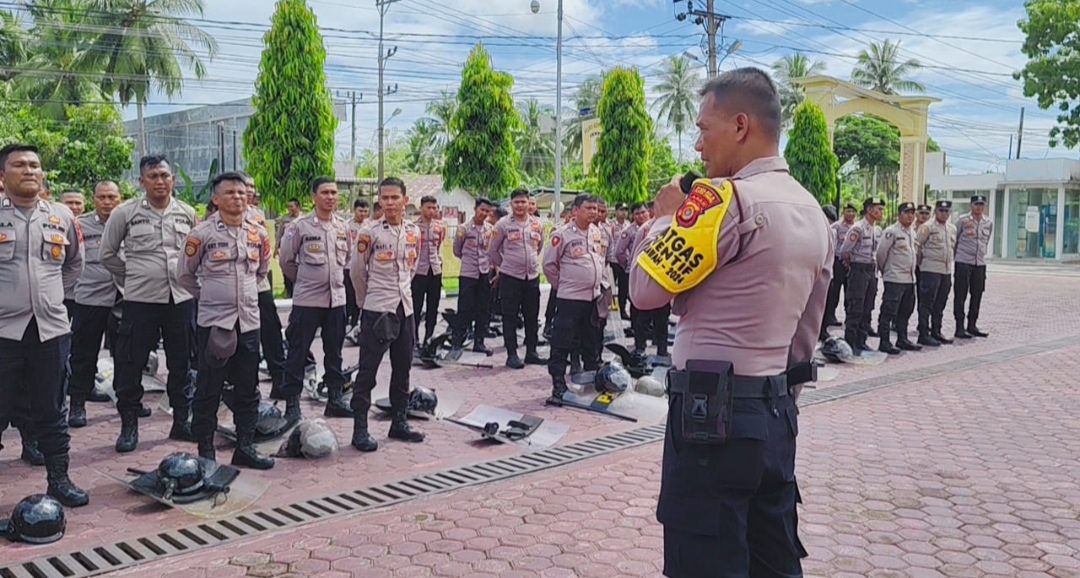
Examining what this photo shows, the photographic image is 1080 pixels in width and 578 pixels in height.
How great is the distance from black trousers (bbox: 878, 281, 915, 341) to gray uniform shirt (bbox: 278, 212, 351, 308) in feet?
23.0

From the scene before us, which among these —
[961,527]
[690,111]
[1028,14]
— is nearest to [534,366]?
[961,527]

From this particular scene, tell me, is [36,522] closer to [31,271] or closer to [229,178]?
[31,271]

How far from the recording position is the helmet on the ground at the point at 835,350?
10.0m

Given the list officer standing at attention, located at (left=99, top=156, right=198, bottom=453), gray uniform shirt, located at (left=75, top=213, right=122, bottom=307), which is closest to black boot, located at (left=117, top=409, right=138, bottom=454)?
officer standing at attention, located at (left=99, top=156, right=198, bottom=453)

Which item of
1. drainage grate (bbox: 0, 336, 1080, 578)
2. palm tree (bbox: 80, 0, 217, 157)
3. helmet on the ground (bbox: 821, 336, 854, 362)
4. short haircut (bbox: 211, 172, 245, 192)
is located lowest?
drainage grate (bbox: 0, 336, 1080, 578)

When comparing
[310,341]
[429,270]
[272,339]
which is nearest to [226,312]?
[310,341]

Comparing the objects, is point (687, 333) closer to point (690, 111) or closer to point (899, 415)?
point (899, 415)

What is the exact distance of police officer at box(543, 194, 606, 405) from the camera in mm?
7840

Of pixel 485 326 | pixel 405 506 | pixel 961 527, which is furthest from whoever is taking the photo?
pixel 485 326

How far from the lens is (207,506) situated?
15.8ft

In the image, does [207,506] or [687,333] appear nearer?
[687,333]

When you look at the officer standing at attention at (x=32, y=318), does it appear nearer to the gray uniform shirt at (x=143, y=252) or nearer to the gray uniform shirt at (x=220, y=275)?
the gray uniform shirt at (x=220, y=275)

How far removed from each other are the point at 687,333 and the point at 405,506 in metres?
3.00

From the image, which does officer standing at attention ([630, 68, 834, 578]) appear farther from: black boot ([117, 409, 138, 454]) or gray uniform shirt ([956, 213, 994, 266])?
gray uniform shirt ([956, 213, 994, 266])
